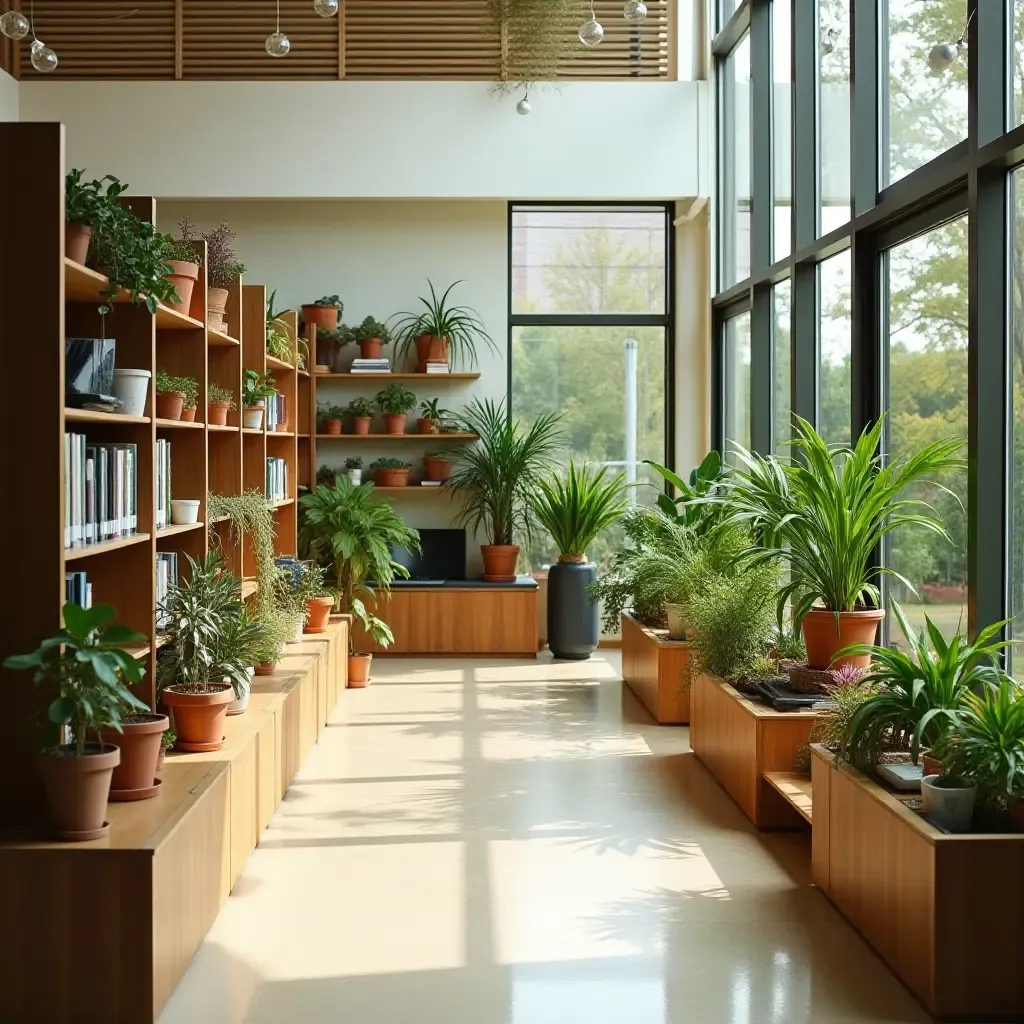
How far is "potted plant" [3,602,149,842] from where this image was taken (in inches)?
125

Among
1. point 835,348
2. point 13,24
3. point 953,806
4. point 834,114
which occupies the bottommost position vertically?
point 953,806

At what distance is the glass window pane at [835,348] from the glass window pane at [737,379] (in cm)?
171

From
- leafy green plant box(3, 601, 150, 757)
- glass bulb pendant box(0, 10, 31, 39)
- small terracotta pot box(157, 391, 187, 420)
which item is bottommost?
leafy green plant box(3, 601, 150, 757)

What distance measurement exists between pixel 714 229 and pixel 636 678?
3.58 metres

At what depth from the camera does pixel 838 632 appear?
16.8ft

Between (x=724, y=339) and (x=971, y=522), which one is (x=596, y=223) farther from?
(x=971, y=522)

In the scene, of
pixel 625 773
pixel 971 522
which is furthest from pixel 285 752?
pixel 971 522

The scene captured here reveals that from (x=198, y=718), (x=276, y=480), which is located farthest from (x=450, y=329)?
(x=198, y=718)

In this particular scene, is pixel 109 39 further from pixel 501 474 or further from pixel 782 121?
pixel 782 121

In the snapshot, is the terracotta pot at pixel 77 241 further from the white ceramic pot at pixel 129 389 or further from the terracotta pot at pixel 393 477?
the terracotta pot at pixel 393 477

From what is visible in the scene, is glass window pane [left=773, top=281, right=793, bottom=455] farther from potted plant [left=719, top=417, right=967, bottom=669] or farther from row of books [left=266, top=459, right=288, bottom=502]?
row of books [left=266, top=459, right=288, bottom=502]

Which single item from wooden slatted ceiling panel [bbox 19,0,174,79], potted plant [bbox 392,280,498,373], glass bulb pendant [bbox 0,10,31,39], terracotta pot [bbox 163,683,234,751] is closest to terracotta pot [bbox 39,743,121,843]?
terracotta pot [bbox 163,683,234,751]

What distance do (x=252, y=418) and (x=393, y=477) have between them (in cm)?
286

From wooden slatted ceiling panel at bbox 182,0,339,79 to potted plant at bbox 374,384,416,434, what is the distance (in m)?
2.34
